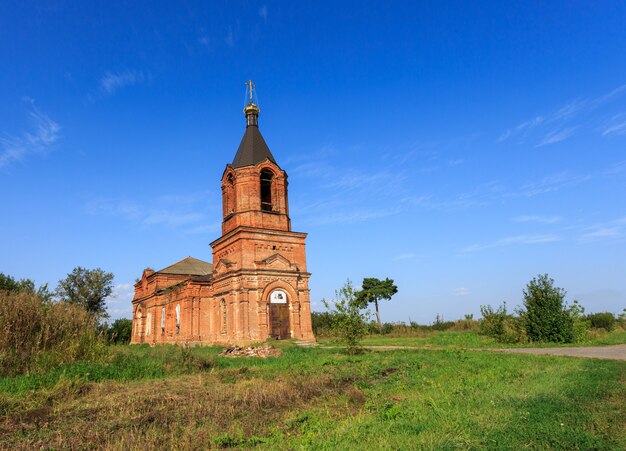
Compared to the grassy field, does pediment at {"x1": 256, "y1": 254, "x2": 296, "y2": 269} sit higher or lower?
higher

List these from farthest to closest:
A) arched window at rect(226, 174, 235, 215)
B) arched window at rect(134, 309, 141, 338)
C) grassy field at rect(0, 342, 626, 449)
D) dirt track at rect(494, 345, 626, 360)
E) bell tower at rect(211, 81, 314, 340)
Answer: arched window at rect(134, 309, 141, 338), arched window at rect(226, 174, 235, 215), bell tower at rect(211, 81, 314, 340), dirt track at rect(494, 345, 626, 360), grassy field at rect(0, 342, 626, 449)

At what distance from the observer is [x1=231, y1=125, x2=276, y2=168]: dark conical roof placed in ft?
84.7

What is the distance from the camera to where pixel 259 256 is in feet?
78.9

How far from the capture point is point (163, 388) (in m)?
8.66

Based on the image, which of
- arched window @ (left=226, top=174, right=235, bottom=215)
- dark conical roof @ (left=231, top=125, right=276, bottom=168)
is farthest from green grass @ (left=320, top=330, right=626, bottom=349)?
dark conical roof @ (left=231, top=125, right=276, bottom=168)

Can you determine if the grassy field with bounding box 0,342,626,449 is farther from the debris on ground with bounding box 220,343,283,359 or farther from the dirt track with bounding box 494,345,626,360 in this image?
the debris on ground with bounding box 220,343,283,359

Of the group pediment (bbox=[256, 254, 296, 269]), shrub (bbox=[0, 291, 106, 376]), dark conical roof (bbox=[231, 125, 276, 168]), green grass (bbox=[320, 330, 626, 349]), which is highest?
dark conical roof (bbox=[231, 125, 276, 168])

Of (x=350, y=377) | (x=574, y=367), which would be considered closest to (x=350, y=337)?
(x=350, y=377)

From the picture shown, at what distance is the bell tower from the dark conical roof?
0.06 metres

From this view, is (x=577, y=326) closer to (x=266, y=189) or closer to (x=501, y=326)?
(x=501, y=326)

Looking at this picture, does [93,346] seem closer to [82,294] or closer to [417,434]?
[417,434]

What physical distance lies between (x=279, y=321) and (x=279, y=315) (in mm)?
343

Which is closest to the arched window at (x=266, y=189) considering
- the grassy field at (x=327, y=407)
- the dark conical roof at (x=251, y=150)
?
the dark conical roof at (x=251, y=150)

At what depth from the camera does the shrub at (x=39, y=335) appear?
32.6ft
